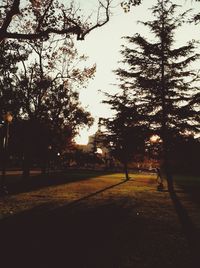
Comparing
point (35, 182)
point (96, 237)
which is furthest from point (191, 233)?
point (35, 182)

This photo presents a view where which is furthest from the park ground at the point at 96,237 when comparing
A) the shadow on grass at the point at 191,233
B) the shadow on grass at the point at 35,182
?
the shadow on grass at the point at 35,182

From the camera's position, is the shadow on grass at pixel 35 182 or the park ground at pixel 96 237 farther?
the shadow on grass at pixel 35 182

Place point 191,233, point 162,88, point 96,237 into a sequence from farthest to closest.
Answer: point 162,88, point 191,233, point 96,237

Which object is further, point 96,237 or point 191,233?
point 191,233

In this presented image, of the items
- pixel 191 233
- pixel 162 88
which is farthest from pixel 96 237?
pixel 162 88

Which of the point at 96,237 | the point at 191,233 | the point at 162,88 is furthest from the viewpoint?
the point at 162,88

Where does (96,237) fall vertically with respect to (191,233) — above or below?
above

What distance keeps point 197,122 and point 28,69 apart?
16.4 meters

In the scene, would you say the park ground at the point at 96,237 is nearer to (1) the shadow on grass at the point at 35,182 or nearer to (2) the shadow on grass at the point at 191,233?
(2) the shadow on grass at the point at 191,233

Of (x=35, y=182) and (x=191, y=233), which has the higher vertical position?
(x=35, y=182)

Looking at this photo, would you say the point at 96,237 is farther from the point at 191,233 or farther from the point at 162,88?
the point at 162,88

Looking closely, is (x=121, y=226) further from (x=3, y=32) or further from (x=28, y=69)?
(x=28, y=69)

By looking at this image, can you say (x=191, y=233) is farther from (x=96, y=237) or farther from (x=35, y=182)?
(x=35, y=182)

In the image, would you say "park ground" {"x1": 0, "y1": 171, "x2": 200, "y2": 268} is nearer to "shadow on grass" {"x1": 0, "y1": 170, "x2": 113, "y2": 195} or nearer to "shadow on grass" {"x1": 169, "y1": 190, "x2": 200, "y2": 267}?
"shadow on grass" {"x1": 169, "y1": 190, "x2": 200, "y2": 267}
